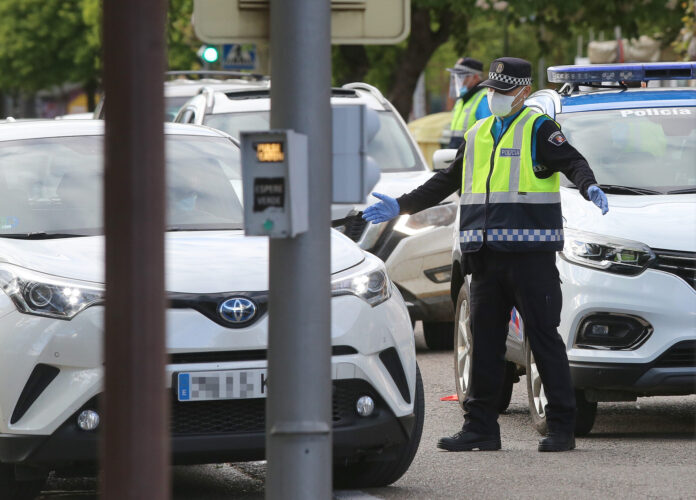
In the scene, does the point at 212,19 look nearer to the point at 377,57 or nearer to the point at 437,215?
the point at 437,215

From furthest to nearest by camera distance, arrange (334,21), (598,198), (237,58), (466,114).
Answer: (237,58) → (466,114) → (598,198) → (334,21)

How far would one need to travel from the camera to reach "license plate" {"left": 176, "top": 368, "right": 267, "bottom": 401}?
5828 mm

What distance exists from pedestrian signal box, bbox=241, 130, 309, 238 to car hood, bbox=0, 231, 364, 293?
163 cm

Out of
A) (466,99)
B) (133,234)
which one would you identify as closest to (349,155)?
Result: (133,234)

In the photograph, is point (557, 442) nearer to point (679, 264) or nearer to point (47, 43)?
point (679, 264)

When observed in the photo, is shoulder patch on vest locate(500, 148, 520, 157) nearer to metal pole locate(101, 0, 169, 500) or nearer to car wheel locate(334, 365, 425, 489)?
car wheel locate(334, 365, 425, 489)

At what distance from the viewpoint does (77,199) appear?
699 centimetres

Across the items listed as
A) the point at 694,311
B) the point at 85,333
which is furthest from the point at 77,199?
the point at 694,311

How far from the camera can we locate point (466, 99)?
45.0ft

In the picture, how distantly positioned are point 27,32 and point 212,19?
48.6 m

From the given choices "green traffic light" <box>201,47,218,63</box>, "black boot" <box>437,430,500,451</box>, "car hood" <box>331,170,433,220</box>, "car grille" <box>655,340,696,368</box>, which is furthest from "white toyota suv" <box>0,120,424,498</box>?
"green traffic light" <box>201,47,218,63</box>

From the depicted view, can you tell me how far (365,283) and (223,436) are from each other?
2.90 feet

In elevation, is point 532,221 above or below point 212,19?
below

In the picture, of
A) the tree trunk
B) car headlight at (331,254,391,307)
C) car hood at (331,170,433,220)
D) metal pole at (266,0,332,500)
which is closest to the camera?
metal pole at (266,0,332,500)
